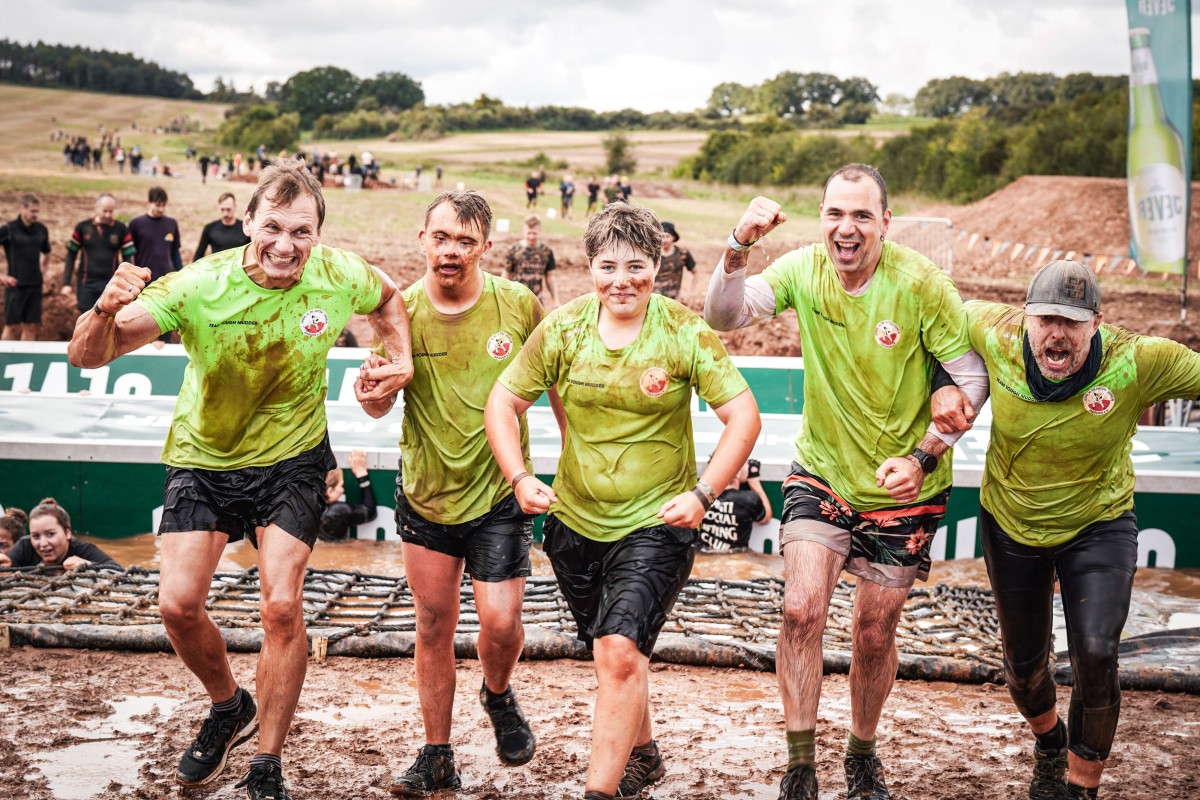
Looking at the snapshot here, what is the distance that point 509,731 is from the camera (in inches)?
193

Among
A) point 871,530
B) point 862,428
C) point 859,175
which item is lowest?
point 871,530

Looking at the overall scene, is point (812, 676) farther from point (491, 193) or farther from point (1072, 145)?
point (1072, 145)

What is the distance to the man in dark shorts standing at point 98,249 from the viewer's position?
13.0 metres

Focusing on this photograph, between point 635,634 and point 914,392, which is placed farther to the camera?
point 914,392

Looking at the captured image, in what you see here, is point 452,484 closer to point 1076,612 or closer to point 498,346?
point 498,346

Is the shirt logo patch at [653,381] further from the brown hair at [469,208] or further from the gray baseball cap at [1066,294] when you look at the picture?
the gray baseball cap at [1066,294]

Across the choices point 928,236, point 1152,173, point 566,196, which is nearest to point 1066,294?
point 1152,173

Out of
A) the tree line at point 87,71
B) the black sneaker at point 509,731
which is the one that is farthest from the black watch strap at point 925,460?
the tree line at point 87,71

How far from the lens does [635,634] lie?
3990mm

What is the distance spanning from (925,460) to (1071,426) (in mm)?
567

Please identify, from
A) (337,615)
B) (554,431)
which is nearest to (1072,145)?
(554,431)

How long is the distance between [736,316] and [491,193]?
39098mm

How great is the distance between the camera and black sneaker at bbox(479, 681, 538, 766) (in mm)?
4883

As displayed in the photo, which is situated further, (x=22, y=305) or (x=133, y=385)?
(x=22, y=305)
